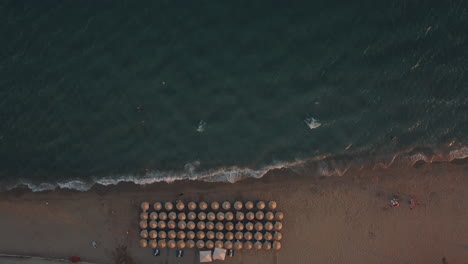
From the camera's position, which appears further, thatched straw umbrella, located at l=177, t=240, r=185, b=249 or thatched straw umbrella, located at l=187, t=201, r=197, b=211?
thatched straw umbrella, located at l=187, t=201, r=197, b=211

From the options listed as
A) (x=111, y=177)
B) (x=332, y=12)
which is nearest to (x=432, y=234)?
(x=332, y=12)

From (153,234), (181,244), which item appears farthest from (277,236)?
(153,234)

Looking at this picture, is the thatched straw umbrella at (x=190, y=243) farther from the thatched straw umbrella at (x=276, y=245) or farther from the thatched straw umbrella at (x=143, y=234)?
the thatched straw umbrella at (x=276, y=245)

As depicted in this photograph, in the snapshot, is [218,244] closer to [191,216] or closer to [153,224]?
[191,216]

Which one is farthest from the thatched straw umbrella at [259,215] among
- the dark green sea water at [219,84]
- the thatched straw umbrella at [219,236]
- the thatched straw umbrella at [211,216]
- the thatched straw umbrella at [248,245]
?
the dark green sea water at [219,84]

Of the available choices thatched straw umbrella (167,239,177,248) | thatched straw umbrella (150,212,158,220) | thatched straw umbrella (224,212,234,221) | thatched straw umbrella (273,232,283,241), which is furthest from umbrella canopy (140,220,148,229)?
thatched straw umbrella (273,232,283,241)

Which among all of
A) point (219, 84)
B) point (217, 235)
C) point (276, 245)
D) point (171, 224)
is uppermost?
point (219, 84)

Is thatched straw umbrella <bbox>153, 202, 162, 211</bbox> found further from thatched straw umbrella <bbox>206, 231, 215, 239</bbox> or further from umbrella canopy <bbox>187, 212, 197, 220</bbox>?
thatched straw umbrella <bbox>206, 231, 215, 239</bbox>
